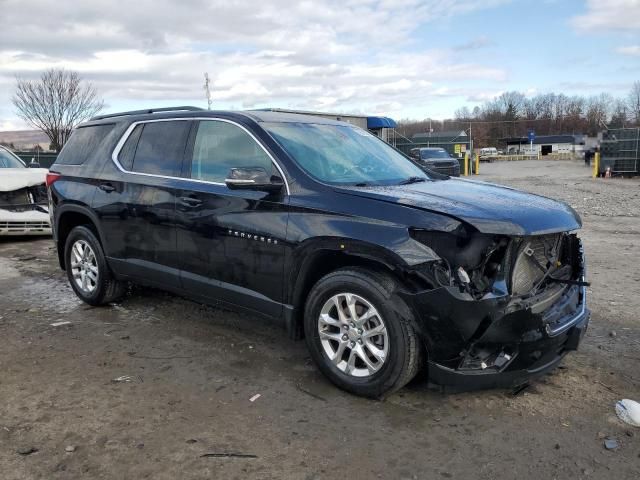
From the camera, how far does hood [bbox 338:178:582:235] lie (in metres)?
3.19

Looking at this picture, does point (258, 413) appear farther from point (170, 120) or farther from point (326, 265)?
point (170, 120)

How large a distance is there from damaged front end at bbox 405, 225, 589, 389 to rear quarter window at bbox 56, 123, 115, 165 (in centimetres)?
368

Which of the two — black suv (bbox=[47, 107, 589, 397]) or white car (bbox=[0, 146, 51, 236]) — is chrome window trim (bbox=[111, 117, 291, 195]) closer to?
black suv (bbox=[47, 107, 589, 397])

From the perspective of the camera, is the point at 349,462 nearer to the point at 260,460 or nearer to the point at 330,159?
the point at 260,460

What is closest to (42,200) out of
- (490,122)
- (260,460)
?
(260,460)

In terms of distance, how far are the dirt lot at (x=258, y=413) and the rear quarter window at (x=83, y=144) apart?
5.47 ft

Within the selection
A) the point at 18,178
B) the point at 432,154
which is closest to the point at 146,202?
the point at 18,178

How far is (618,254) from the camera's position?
26.4ft

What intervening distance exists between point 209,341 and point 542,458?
2.75 meters

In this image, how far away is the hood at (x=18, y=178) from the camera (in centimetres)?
891

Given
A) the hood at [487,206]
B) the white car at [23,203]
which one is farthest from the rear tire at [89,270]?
the white car at [23,203]

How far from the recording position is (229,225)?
4129mm

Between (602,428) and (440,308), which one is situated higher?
(440,308)

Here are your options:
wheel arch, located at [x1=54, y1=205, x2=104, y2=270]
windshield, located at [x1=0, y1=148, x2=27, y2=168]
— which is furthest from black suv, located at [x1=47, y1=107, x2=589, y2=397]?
windshield, located at [x1=0, y1=148, x2=27, y2=168]
